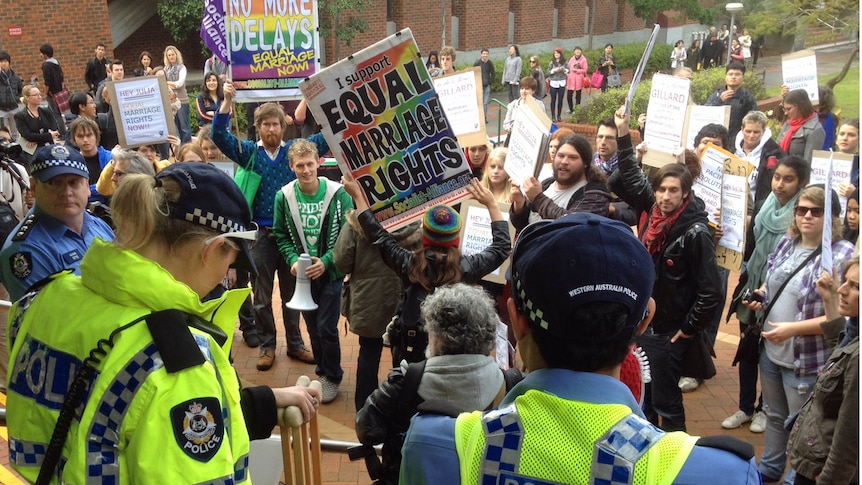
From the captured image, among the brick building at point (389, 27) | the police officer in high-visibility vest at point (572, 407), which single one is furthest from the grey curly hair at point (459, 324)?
the brick building at point (389, 27)

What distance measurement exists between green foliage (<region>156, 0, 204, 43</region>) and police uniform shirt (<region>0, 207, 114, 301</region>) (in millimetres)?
18701

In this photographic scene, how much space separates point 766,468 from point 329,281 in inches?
126

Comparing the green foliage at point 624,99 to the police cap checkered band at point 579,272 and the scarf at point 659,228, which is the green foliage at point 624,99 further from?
the police cap checkered band at point 579,272

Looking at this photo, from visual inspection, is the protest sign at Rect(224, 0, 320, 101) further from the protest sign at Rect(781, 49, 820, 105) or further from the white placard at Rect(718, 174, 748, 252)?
the protest sign at Rect(781, 49, 820, 105)

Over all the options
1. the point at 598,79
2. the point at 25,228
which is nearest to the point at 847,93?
the point at 598,79

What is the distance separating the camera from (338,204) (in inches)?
234

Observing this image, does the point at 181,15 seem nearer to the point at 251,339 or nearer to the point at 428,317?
the point at 251,339

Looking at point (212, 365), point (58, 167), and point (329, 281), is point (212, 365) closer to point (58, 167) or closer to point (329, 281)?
point (58, 167)

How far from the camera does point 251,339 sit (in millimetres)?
7109

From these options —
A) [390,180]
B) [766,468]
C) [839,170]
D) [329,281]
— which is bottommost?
[766,468]

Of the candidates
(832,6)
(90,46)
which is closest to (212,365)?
(90,46)

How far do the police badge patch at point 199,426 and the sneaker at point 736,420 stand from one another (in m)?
4.53

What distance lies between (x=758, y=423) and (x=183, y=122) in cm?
1226

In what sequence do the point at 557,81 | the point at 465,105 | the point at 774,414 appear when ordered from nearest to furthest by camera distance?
1. the point at 774,414
2. the point at 465,105
3. the point at 557,81
